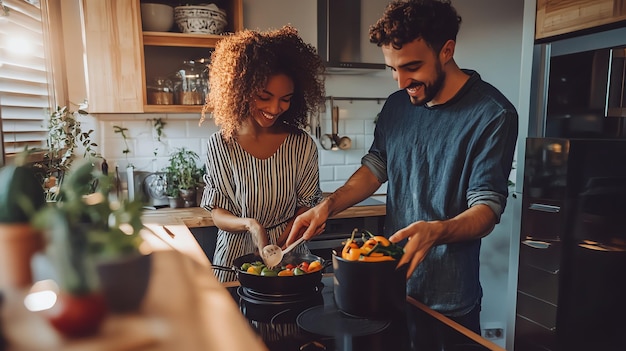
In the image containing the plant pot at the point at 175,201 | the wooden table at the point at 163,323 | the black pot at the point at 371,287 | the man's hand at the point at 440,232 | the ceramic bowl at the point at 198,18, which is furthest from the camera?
the plant pot at the point at 175,201

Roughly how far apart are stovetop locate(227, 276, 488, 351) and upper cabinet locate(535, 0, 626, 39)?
136 cm

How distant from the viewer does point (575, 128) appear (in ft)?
6.04

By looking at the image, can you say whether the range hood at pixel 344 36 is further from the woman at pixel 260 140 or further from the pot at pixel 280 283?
the pot at pixel 280 283

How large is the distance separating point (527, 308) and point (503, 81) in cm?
150

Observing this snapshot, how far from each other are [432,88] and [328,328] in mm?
747

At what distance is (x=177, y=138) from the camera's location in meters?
2.61

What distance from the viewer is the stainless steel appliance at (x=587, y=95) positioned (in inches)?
67.4

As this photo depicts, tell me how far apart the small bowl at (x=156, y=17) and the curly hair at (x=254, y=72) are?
77 cm

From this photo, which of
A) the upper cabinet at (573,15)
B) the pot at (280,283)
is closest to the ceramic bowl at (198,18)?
the upper cabinet at (573,15)

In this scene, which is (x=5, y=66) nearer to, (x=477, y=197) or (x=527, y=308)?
(x=477, y=197)

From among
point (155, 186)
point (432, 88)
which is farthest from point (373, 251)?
point (155, 186)

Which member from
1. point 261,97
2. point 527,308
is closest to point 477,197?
point 261,97

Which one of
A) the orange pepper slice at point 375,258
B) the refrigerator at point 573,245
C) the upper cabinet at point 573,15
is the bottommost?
the refrigerator at point 573,245

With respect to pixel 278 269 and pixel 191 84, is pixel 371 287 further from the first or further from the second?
pixel 191 84
